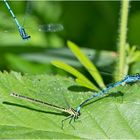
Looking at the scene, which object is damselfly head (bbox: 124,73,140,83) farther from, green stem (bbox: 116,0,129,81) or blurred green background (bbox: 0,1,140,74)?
blurred green background (bbox: 0,1,140,74)

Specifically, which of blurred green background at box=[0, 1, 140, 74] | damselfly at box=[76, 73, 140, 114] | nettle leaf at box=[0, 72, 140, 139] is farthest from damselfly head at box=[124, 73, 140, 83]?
blurred green background at box=[0, 1, 140, 74]

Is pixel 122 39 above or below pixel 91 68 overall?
above

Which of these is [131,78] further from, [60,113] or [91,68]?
[60,113]

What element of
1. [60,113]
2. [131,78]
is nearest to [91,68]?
[131,78]

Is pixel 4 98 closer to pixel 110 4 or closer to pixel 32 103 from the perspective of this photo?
pixel 32 103

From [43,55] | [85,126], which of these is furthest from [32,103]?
[43,55]

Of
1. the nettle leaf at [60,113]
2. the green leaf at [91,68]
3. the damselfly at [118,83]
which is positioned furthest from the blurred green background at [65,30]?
the nettle leaf at [60,113]

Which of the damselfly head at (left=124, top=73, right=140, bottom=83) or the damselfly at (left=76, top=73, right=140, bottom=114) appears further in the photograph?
the damselfly head at (left=124, top=73, right=140, bottom=83)
